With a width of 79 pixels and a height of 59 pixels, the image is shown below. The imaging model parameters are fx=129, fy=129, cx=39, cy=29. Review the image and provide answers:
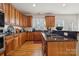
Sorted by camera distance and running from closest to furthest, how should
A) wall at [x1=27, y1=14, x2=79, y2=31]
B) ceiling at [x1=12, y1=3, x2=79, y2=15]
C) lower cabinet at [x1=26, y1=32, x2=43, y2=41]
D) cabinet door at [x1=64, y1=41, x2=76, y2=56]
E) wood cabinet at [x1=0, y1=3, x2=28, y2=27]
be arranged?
cabinet door at [x1=64, y1=41, x2=76, y2=56] < wood cabinet at [x1=0, y1=3, x2=28, y2=27] < ceiling at [x1=12, y1=3, x2=79, y2=15] < lower cabinet at [x1=26, y1=32, x2=43, y2=41] < wall at [x1=27, y1=14, x2=79, y2=31]

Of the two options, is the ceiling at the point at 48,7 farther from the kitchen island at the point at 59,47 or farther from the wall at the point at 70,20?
the kitchen island at the point at 59,47

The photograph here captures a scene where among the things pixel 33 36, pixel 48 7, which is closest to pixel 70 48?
pixel 48 7

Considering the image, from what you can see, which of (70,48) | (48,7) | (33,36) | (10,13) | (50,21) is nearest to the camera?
(70,48)

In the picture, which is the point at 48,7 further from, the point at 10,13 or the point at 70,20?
the point at 70,20

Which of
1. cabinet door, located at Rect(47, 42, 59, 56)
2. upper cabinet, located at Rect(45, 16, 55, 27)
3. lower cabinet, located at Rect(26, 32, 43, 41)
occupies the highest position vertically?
upper cabinet, located at Rect(45, 16, 55, 27)

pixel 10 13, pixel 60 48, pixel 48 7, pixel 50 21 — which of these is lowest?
pixel 60 48

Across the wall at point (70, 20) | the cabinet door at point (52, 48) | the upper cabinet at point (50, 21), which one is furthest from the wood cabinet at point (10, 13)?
the wall at point (70, 20)

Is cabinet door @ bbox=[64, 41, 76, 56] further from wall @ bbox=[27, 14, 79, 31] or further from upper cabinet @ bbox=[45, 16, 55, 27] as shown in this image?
wall @ bbox=[27, 14, 79, 31]

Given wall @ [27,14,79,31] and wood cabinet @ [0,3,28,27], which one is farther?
wall @ [27,14,79,31]

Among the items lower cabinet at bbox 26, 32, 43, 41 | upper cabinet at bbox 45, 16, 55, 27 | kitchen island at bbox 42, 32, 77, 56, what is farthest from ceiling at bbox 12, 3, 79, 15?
kitchen island at bbox 42, 32, 77, 56

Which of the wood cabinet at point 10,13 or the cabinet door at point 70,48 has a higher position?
the wood cabinet at point 10,13

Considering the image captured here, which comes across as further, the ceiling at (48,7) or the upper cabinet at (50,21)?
the upper cabinet at (50,21)

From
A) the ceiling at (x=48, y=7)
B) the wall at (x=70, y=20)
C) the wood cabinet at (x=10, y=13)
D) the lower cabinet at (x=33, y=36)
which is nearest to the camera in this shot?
the wood cabinet at (x=10, y=13)

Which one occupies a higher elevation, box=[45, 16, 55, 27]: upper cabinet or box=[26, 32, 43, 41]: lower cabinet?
box=[45, 16, 55, 27]: upper cabinet
